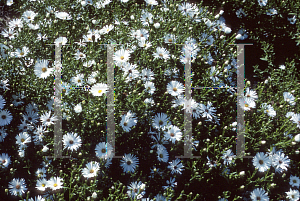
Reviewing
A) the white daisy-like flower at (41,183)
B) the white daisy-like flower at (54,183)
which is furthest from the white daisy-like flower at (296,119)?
the white daisy-like flower at (41,183)

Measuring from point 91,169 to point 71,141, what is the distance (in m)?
0.38

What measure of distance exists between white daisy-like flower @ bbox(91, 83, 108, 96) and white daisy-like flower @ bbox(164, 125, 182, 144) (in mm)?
856

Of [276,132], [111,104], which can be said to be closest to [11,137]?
[111,104]

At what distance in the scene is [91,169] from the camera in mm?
2693

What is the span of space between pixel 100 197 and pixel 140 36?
206 cm

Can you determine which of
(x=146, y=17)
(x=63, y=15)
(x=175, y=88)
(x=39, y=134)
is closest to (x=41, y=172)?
(x=39, y=134)

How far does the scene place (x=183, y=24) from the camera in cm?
371

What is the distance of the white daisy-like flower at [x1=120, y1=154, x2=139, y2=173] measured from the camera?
9.22 ft

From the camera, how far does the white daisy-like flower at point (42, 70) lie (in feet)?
9.61

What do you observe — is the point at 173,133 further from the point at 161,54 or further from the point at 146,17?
the point at 146,17

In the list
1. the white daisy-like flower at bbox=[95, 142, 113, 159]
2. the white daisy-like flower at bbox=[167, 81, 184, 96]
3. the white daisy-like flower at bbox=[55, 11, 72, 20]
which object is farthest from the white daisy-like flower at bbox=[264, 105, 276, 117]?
the white daisy-like flower at bbox=[55, 11, 72, 20]

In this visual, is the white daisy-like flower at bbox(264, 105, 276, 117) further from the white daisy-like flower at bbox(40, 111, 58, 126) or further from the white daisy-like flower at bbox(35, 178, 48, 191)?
the white daisy-like flower at bbox(35, 178, 48, 191)

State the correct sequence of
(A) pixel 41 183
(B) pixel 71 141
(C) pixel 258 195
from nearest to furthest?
(A) pixel 41 183 → (B) pixel 71 141 → (C) pixel 258 195

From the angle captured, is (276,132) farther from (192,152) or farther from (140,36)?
(140,36)
